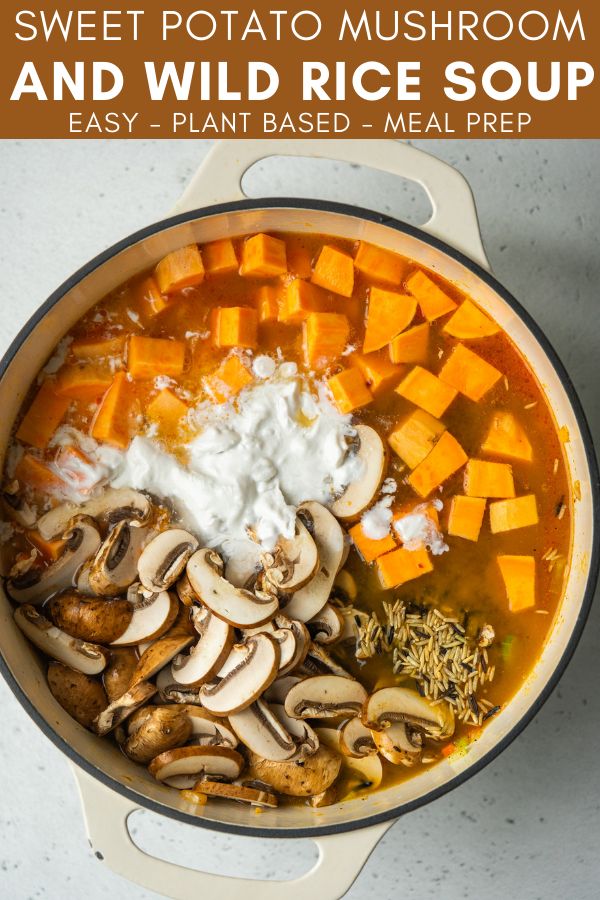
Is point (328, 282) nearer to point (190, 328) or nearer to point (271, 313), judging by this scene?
point (271, 313)

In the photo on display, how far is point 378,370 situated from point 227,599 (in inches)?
31.2

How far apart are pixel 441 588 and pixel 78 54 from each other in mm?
1958

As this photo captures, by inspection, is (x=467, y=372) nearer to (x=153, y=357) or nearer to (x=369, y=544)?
(x=369, y=544)

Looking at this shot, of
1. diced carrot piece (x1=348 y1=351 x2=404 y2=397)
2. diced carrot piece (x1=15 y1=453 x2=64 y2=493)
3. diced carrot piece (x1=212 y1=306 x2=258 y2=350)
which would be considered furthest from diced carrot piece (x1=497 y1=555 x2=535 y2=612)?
diced carrot piece (x1=15 y1=453 x2=64 y2=493)

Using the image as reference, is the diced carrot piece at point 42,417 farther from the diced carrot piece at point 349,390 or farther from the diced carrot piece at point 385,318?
the diced carrot piece at point 385,318

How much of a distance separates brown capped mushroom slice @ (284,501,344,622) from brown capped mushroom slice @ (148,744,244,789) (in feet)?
1.39

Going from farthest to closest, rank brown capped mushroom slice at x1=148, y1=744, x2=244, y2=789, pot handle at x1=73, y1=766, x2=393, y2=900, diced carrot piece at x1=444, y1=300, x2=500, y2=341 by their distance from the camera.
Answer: diced carrot piece at x1=444, y1=300, x2=500, y2=341 < brown capped mushroom slice at x1=148, y1=744, x2=244, y2=789 < pot handle at x1=73, y1=766, x2=393, y2=900

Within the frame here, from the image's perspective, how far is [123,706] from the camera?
2.37 meters

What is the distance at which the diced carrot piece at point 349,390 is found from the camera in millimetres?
2518

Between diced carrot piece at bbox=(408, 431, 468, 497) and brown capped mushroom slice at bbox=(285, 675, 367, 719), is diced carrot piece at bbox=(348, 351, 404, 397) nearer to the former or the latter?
diced carrot piece at bbox=(408, 431, 468, 497)

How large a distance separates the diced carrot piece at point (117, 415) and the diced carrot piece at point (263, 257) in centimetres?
33

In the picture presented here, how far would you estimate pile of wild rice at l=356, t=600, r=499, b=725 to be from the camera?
2.52m

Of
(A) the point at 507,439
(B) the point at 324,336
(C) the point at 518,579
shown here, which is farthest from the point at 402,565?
(B) the point at 324,336

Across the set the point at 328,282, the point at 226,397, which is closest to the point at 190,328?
the point at 226,397
